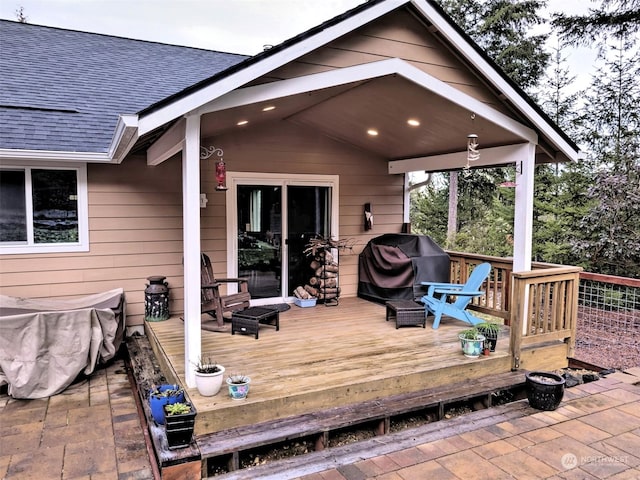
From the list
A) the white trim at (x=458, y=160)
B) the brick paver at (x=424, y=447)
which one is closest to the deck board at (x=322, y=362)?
the brick paver at (x=424, y=447)


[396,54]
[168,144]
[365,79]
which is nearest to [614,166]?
[396,54]

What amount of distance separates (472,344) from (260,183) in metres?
3.55

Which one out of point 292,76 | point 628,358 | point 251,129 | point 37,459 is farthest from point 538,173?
point 37,459

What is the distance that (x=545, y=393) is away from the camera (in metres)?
3.80

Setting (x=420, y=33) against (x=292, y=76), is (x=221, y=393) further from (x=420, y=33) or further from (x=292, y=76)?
(x=420, y=33)

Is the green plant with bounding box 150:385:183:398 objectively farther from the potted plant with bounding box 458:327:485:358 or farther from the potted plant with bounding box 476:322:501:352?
the potted plant with bounding box 476:322:501:352

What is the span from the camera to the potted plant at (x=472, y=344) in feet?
14.2

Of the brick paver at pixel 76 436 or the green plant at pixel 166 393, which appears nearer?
the brick paver at pixel 76 436

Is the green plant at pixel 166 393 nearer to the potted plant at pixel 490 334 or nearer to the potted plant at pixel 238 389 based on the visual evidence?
the potted plant at pixel 238 389

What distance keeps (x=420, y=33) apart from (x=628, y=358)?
188 inches

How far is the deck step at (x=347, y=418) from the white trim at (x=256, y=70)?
7.39 ft

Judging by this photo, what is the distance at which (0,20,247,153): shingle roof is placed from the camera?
5.24 metres

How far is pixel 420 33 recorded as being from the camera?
4355 millimetres

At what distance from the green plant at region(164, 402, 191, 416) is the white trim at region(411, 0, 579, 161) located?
3.81 meters
